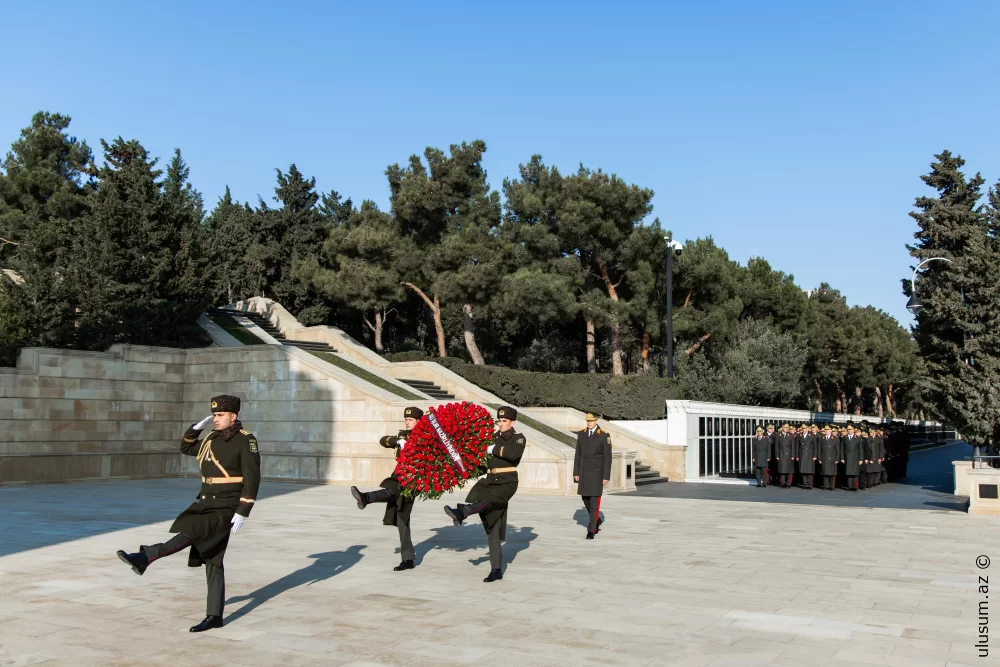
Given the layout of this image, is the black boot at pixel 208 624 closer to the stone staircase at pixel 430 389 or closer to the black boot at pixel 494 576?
the black boot at pixel 494 576

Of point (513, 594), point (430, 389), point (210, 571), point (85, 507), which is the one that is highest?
point (430, 389)

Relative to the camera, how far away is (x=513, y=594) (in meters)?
8.63

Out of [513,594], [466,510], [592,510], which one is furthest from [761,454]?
[513,594]

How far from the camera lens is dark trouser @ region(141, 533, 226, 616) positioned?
6.99 metres

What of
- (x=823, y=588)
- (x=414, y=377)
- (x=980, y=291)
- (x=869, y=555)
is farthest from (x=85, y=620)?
(x=414, y=377)

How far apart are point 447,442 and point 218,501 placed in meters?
2.96

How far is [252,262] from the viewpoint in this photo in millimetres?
41031

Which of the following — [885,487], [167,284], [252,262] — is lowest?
[885,487]

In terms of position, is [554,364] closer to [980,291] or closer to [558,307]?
[558,307]

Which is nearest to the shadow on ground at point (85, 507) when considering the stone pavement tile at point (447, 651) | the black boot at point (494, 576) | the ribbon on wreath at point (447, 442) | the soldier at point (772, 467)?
the ribbon on wreath at point (447, 442)

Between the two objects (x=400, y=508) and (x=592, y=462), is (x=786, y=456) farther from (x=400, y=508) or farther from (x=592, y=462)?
(x=400, y=508)

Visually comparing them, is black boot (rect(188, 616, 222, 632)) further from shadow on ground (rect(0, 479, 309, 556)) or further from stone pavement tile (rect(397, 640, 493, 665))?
shadow on ground (rect(0, 479, 309, 556))

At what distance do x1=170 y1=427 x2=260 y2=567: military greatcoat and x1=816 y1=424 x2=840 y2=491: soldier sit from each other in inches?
725

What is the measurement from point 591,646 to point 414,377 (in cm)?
2580
